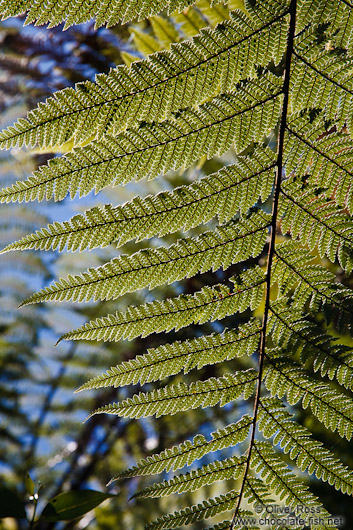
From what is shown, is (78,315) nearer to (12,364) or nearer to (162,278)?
(12,364)

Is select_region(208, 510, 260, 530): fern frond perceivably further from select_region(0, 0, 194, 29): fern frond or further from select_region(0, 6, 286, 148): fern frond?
select_region(0, 0, 194, 29): fern frond

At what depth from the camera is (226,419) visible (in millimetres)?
2949

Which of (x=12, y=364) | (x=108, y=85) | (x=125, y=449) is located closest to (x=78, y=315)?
(x=12, y=364)

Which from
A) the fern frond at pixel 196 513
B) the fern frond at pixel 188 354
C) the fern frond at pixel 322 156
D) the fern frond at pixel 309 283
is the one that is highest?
the fern frond at pixel 322 156

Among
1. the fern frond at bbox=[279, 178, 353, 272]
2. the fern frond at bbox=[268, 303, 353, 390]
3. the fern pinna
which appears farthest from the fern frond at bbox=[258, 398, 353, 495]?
the fern frond at bbox=[279, 178, 353, 272]

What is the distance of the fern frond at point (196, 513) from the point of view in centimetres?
96

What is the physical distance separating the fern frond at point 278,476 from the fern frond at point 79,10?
90 cm

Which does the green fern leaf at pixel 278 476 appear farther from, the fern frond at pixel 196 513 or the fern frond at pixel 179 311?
the fern frond at pixel 179 311

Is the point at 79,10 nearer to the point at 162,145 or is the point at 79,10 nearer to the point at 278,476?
the point at 162,145

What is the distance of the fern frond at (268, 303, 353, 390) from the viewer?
888 mm

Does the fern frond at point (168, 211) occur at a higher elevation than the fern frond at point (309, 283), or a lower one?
higher

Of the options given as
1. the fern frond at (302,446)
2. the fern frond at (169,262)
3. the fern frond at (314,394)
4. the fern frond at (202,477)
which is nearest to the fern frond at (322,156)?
the fern frond at (169,262)

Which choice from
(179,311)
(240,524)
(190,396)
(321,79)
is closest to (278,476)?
(240,524)

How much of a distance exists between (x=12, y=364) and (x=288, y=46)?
345 cm
